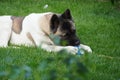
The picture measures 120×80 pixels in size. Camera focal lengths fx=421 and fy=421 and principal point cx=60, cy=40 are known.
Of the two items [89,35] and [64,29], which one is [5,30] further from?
[89,35]

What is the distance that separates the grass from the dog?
357 mm

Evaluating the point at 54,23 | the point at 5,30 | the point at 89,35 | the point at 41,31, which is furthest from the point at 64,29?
the point at 89,35

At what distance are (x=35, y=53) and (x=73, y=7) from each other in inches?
226

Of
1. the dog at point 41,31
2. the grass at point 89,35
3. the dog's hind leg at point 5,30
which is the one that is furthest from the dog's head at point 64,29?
the dog's hind leg at point 5,30

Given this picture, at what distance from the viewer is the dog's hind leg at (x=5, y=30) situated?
7.64 metres

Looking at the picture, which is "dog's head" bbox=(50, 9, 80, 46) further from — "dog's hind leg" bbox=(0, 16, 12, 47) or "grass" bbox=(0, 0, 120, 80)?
"dog's hind leg" bbox=(0, 16, 12, 47)

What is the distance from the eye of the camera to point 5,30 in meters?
7.79

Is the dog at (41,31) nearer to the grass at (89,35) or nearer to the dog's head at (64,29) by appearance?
the dog's head at (64,29)

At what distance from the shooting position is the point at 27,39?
7.72 m

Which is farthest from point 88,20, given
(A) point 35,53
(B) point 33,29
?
(A) point 35,53

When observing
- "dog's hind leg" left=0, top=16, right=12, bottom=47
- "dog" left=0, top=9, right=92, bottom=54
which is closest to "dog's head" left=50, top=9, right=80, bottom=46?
"dog" left=0, top=9, right=92, bottom=54

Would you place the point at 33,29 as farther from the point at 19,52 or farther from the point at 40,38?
the point at 19,52

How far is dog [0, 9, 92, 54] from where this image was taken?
7.41 m

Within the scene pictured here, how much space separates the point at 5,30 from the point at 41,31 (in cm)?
71
